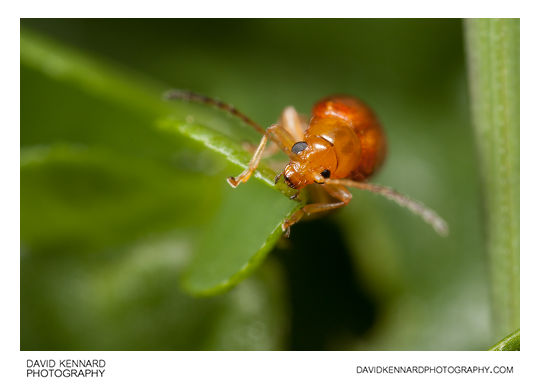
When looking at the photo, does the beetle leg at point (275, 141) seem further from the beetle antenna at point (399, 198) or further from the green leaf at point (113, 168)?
the beetle antenna at point (399, 198)

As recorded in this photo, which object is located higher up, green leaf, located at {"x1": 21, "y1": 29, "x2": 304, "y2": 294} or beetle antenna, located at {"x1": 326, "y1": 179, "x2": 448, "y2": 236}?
green leaf, located at {"x1": 21, "y1": 29, "x2": 304, "y2": 294}

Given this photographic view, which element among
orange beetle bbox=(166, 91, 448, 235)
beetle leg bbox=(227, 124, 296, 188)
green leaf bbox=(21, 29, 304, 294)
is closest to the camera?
beetle leg bbox=(227, 124, 296, 188)

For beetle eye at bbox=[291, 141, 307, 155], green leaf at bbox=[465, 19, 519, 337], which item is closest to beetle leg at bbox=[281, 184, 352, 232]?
beetle eye at bbox=[291, 141, 307, 155]

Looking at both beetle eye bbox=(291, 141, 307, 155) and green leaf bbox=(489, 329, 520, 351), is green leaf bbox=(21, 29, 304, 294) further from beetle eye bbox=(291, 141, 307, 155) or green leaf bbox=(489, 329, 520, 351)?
green leaf bbox=(489, 329, 520, 351)

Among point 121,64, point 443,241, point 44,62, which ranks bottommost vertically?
point 443,241
